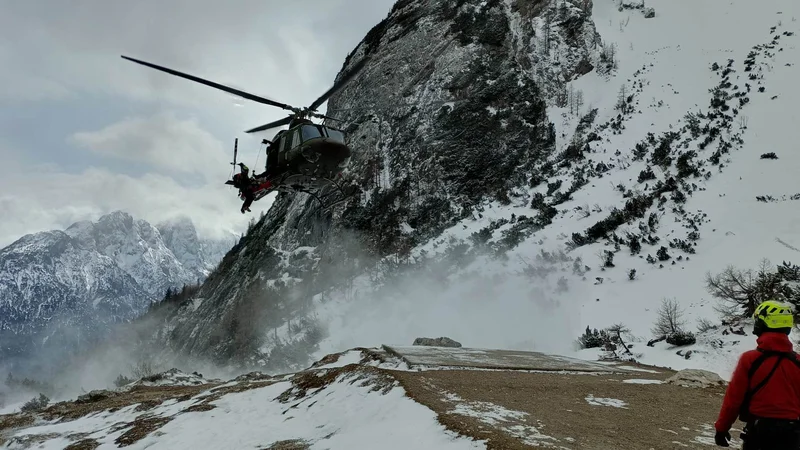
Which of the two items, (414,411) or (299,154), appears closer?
(414,411)

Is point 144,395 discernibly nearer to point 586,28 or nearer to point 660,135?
point 660,135

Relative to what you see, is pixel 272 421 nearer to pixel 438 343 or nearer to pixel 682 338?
pixel 438 343

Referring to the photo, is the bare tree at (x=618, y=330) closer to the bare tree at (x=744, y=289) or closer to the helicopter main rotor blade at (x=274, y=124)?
the bare tree at (x=744, y=289)

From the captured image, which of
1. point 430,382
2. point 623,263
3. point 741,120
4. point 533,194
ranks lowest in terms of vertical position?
point 430,382

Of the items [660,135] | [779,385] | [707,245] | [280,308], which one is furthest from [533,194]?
[779,385]

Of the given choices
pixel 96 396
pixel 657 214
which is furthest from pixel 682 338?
pixel 96 396

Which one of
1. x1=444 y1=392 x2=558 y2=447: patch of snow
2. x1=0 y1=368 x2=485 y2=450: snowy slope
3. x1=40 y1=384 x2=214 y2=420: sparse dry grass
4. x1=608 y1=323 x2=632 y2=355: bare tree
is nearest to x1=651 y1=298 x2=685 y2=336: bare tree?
x1=608 y1=323 x2=632 y2=355: bare tree
